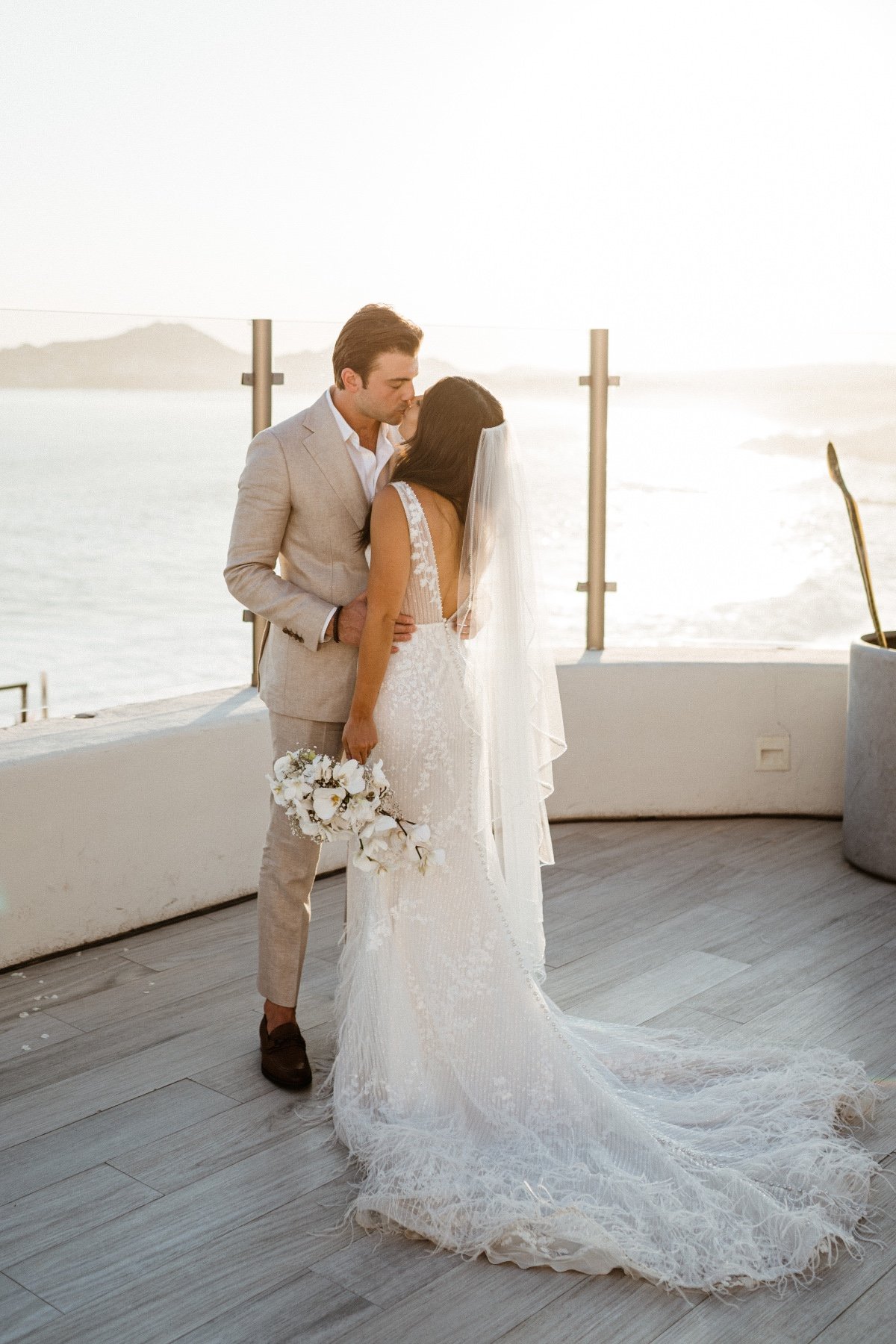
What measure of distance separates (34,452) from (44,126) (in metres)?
5.30

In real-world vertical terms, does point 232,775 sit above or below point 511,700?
below

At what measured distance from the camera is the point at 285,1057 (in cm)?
270

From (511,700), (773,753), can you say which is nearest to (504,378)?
(773,753)

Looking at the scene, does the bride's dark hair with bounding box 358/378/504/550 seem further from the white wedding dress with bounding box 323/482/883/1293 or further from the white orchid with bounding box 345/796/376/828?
the white orchid with bounding box 345/796/376/828

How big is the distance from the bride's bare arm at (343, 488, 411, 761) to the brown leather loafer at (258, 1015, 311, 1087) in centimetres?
66

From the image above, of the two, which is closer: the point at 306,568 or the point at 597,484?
the point at 306,568

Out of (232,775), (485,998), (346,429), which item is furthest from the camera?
(232,775)

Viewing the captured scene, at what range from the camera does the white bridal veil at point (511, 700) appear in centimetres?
252

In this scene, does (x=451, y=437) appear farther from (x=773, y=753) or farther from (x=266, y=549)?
(x=773, y=753)

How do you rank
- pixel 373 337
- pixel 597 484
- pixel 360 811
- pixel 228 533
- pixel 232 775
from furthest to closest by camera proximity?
pixel 597 484 < pixel 228 533 < pixel 232 775 < pixel 373 337 < pixel 360 811

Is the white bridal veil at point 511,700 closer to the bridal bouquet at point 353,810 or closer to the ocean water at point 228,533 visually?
the bridal bouquet at point 353,810

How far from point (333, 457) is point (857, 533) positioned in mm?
2084

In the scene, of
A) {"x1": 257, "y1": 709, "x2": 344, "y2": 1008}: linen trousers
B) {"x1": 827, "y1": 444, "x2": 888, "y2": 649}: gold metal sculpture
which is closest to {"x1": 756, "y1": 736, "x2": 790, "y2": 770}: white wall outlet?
{"x1": 827, "y1": 444, "x2": 888, "y2": 649}: gold metal sculpture

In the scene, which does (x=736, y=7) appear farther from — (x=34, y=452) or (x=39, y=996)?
(x=39, y=996)
